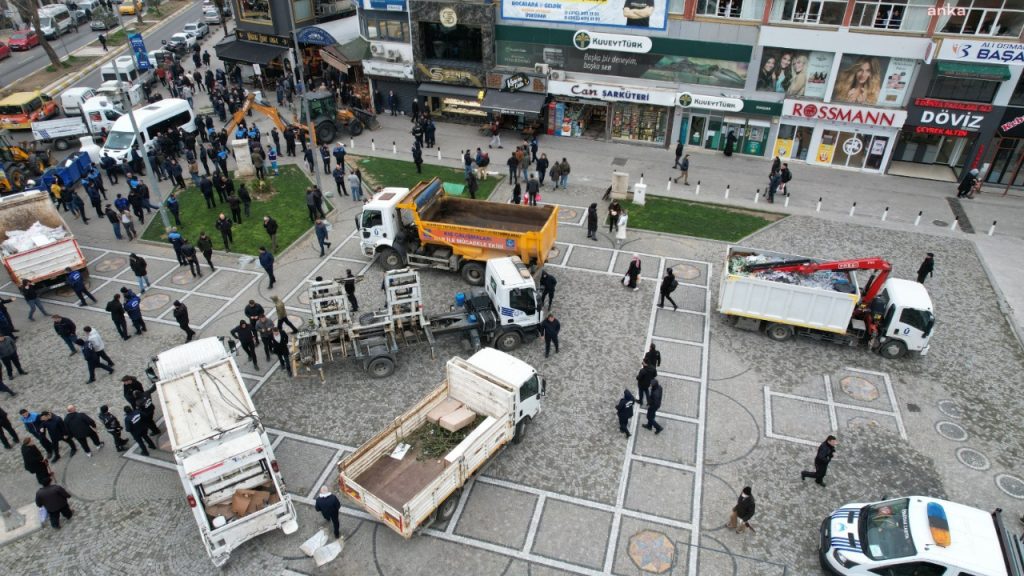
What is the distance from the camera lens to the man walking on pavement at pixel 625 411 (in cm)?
1484

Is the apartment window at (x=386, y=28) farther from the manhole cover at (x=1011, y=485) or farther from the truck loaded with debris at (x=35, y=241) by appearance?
the manhole cover at (x=1011, y=485)

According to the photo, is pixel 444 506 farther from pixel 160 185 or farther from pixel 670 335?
pixel 160 185

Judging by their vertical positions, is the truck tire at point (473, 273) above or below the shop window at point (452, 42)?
below

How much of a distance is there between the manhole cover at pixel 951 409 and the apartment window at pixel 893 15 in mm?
19108

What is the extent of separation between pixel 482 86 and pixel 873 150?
67.4 feet

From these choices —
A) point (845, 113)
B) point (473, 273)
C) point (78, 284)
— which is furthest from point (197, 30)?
point (845, 113)

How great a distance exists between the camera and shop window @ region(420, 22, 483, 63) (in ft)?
112

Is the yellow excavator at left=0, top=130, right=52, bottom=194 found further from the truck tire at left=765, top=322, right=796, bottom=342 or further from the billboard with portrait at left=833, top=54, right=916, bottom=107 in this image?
the billboard with portrait at left=833, top=54, right=916, bottom=107

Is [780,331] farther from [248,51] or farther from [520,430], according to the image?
[248,51]

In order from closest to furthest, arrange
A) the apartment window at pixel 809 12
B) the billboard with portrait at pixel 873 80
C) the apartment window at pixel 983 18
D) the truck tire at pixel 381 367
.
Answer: the truck tire at pixel 381 367
the apartment window at pixel 983 18
the apartment window at pixel 809 12
the billboard with portrait at pixel 873 80

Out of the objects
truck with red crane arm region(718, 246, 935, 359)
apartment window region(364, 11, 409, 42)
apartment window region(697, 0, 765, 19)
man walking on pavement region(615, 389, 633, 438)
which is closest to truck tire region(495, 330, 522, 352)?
man walking on pavement region(615, 389, 633, 438)

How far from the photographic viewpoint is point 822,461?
1383 centimetres

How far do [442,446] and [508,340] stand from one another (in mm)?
5229

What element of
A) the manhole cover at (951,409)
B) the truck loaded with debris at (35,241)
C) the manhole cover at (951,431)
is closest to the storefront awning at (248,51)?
the truck loaded with debris at (35,241)
